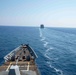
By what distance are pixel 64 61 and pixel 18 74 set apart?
145 ft

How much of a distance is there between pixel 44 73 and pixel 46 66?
7.47m

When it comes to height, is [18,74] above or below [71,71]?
above

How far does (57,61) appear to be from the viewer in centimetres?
7119

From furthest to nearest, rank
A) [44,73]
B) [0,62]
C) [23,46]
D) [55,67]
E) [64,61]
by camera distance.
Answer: [23,46]
[64,61]
[0,62]
[55,67]
[44,73]

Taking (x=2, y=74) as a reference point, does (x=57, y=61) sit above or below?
below

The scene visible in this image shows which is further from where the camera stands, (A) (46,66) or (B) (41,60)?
(B) (41,60)

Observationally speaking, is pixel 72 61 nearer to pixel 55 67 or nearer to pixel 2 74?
pixel 55 67

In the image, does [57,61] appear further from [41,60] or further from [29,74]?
[29,74]

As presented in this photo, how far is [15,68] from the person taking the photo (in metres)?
30.8

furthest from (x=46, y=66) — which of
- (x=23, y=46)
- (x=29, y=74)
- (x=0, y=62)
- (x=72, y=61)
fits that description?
(x=29, y=74)

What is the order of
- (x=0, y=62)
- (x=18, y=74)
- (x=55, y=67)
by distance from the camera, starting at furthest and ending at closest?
(x=0, y=62), (x=55, y=67), (x=18, y=74)

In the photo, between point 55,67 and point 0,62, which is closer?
point 55,67

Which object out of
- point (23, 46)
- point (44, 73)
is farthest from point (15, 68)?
point (23, 46)

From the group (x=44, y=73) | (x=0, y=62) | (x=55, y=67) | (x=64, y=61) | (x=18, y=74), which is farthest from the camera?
(x=64, y=61)
